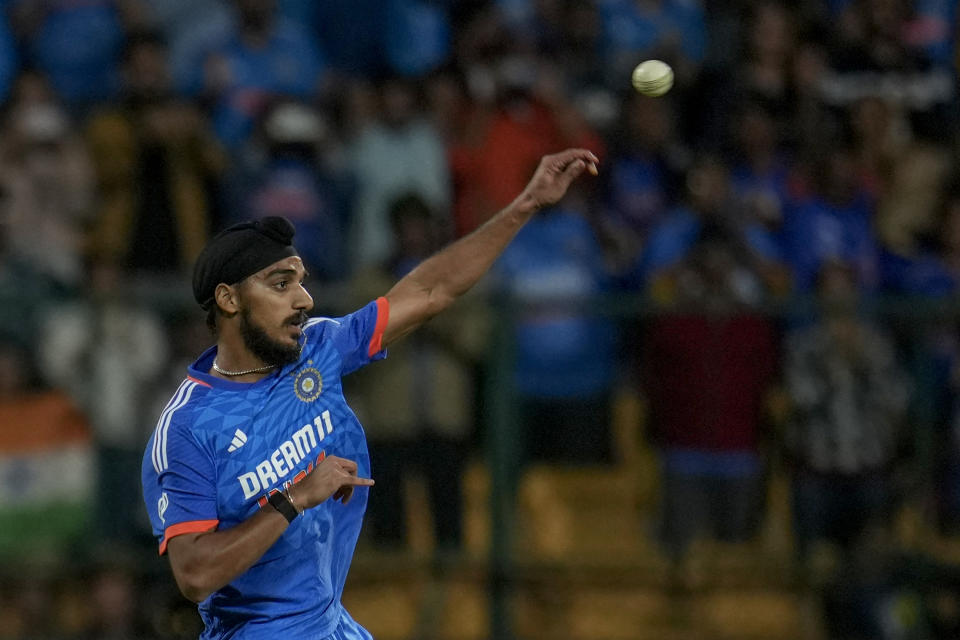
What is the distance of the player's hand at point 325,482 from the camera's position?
4.54 m

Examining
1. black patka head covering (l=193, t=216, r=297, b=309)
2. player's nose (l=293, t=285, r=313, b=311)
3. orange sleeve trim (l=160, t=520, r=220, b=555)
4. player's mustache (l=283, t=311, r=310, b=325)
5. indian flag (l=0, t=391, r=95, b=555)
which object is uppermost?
black patka head covering (l=193, t=216, r=297, b=309)

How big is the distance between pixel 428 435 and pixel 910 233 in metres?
3.68

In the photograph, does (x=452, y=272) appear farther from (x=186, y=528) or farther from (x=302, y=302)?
(x=186, y=528)

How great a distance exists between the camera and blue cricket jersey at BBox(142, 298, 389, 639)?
15.6 feet

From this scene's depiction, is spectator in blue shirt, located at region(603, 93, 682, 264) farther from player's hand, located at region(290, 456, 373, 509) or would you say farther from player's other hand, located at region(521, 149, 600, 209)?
player's hand, located at region(290, 456, 373, 509)

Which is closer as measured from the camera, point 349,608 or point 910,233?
point 349,608

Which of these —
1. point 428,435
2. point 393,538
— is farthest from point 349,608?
point 428,435

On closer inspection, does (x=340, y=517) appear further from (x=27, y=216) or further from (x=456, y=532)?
(x=27, y=216)

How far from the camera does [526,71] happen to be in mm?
10789

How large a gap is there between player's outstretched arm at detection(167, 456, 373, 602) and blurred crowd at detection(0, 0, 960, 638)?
444 centimetres

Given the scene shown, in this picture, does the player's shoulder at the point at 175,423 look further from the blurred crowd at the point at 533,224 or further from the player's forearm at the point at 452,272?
the blurred crowd at the point at 533,224

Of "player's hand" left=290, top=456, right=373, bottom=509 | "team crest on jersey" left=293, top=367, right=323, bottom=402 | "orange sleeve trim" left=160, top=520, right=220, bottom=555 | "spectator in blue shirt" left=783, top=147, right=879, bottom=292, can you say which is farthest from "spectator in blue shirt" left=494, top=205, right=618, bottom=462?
"orange sleeve trim" left=160, top=520, right=220, bottom=555

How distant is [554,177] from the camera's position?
17.2ft

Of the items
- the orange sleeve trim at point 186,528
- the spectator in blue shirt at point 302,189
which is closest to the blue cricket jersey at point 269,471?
the orange sleeve trim at point 186,528
